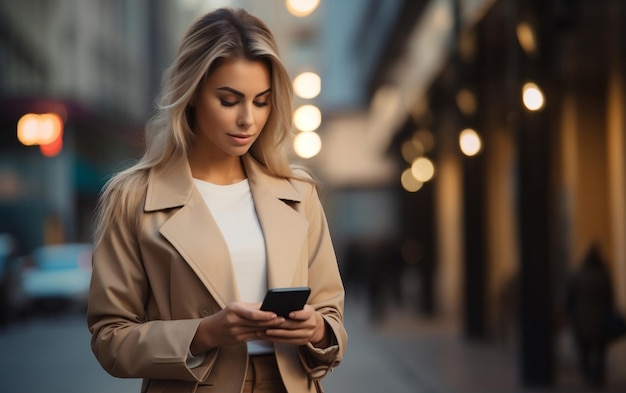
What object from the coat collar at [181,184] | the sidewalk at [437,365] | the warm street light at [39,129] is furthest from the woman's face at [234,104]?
the warm street light at [39,129]

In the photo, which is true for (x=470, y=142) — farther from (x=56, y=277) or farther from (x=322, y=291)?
(x=322, y=291)

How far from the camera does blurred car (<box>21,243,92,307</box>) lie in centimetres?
3066

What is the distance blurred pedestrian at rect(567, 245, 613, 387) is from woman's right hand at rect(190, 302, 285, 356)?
11359mm

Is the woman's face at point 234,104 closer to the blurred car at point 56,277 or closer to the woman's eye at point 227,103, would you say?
the woman's eye at point 227,103

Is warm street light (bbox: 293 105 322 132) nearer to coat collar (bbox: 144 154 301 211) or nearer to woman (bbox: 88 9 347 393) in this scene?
coat collar (bbox: 144 154 301 211)

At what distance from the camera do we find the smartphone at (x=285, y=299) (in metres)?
3.14

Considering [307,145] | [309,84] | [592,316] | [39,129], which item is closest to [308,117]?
[307,145]

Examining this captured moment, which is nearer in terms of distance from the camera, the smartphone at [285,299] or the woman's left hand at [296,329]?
the smartphone at [285,299]

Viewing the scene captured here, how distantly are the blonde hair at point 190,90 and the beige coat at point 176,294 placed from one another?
0.05m

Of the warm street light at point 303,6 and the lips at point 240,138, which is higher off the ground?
the warm street light at point 303,6

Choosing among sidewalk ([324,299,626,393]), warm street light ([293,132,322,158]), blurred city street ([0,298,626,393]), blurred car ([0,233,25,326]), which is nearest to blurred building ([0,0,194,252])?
blurred car ([0,233,25,326])

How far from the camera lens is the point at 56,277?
30.8 m

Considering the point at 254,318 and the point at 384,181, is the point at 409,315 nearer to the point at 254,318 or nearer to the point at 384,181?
the point at 384,181

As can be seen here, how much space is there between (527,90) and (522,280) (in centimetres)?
227
